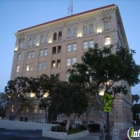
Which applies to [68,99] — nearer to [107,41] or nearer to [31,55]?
[107,41]

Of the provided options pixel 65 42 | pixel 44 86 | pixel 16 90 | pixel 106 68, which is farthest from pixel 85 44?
pixel 106 68

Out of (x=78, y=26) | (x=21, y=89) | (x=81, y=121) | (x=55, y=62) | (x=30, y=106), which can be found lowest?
(x=81, y=121)

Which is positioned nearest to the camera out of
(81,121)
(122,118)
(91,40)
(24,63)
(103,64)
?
(103,64)

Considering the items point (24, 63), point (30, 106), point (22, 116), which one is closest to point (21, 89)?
point (30, 106)

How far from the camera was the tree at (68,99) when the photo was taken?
60.1ft

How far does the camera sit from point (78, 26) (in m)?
39.6

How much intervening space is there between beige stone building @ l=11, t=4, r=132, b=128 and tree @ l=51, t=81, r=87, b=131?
12713mm

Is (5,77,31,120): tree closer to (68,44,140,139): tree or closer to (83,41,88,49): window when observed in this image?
(83,41,88,49): window

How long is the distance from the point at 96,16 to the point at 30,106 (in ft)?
84.3

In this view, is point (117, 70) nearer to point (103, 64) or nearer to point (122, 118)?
point (103, 64)

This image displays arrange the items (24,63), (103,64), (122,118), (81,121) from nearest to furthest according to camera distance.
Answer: (103,64), (122,118), (81,121), (24,63)

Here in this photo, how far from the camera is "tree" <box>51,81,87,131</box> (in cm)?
1833

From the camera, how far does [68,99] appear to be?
728 inches

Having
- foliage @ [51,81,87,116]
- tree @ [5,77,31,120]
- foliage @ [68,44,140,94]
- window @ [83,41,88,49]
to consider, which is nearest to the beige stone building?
window @ [83,41,88,49]
